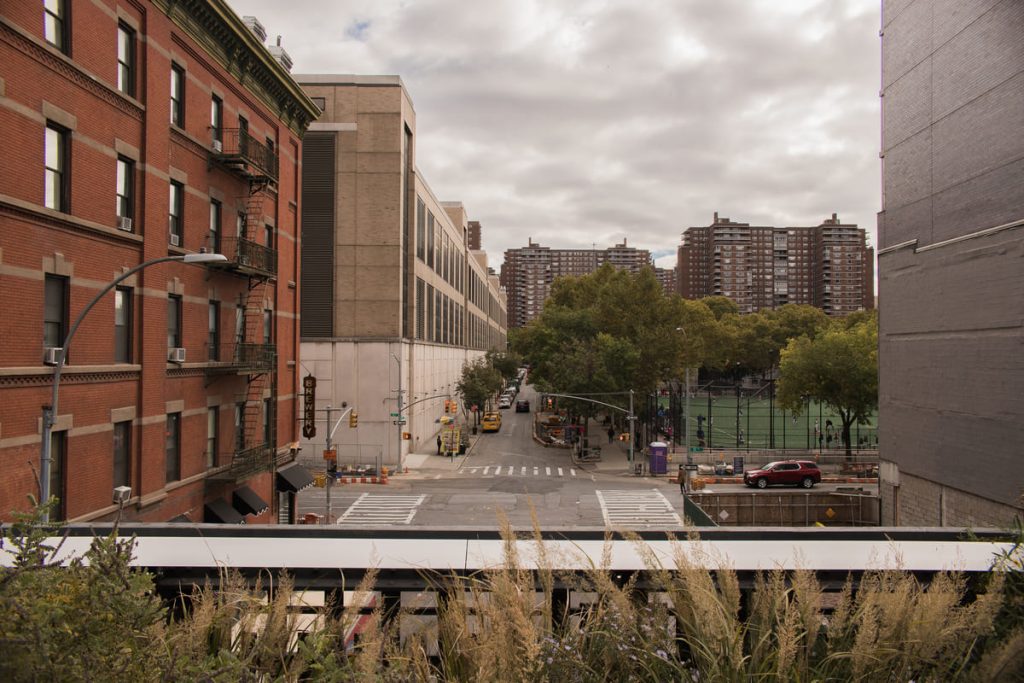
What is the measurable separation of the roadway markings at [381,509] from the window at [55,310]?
19928 mm

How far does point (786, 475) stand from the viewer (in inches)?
1743

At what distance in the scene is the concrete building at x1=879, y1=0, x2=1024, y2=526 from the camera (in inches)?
906

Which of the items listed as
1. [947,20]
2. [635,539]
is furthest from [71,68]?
[947,20]

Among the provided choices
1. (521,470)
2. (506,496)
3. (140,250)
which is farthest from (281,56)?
(521,470)

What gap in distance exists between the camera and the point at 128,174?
18.4m

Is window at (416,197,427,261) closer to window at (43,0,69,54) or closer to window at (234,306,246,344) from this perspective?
window at (234,306,246,344)

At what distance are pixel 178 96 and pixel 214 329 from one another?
7158 mm

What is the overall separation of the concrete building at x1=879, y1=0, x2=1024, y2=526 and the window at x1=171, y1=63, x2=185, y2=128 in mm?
25543

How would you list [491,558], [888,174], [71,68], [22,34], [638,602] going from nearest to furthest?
[638,602], [491,558], [22,34], [71,68], [888,174]

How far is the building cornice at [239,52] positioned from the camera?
20.8m

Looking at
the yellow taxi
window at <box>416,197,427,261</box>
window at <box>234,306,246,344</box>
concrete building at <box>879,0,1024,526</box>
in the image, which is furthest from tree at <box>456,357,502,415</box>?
window at <box>234,306,246,344</box>

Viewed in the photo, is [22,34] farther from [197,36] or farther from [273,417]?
[273,417]

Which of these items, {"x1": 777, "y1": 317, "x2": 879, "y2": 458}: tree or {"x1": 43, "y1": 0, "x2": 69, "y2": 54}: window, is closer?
{"x1": 43, "y1": 0, "x2": 69, "y2": 54}: window

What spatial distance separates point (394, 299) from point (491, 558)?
143ft
